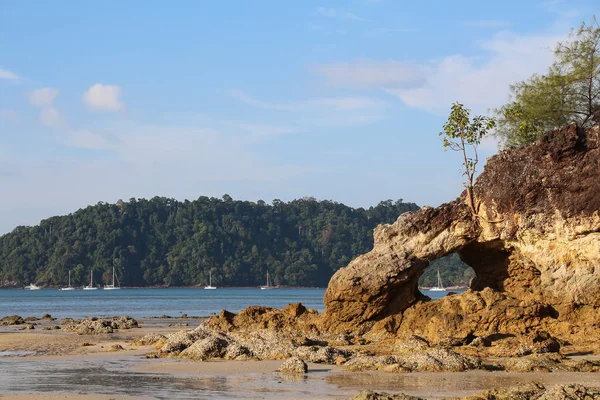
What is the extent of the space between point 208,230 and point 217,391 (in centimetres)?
14217

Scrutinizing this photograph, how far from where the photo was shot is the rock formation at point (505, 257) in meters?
23.0

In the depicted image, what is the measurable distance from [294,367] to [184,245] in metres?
142

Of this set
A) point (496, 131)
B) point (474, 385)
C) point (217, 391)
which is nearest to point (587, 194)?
point (496, 131)

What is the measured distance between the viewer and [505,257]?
84.5 ft

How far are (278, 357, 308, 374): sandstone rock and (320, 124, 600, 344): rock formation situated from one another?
5.41 m

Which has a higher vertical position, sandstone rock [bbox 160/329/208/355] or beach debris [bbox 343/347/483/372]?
sandstone rock [bbox 160/329/208/355]

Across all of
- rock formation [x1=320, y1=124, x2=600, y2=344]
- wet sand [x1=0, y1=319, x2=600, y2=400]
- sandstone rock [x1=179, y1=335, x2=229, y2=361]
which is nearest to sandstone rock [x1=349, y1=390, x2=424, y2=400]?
wet sand [x1=0, y1=319, x2=600, y2=400]

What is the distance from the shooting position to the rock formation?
75.3 feet

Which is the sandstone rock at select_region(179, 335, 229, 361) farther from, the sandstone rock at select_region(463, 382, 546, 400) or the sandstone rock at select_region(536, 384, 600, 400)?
the sandstone rock at select_region(536, 384, 600, 400)

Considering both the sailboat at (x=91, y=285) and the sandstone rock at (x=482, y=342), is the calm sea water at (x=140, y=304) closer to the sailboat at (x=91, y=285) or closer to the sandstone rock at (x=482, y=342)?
the sailboat at (x=91, y=285)

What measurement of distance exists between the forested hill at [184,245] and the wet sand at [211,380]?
129826mm

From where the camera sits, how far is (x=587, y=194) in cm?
2298

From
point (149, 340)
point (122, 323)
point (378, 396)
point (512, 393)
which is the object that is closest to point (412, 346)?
point (512, 393)

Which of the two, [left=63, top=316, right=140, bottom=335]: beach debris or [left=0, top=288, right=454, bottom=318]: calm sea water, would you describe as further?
[left=0, top=288, right=454, bottom=318]: calm sea water
